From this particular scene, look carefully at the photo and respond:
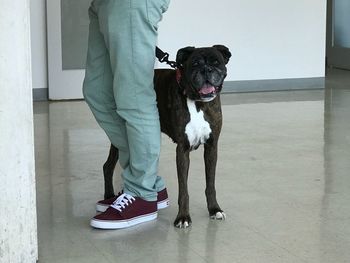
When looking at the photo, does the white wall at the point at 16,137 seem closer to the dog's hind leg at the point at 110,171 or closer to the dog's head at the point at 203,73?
the dog's head at the point at 203,73

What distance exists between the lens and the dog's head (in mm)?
2855

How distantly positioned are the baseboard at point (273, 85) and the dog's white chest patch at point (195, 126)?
4.37m

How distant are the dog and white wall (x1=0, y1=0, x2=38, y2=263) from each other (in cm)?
70

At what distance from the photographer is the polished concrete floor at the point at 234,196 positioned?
8.96ft

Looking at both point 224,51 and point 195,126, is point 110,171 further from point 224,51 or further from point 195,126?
point 224,51

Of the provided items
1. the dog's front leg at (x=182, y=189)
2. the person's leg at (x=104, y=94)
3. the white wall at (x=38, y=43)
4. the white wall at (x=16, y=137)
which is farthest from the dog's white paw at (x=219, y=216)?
the white wall at (x=38, y=43)

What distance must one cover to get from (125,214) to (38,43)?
4.01 m

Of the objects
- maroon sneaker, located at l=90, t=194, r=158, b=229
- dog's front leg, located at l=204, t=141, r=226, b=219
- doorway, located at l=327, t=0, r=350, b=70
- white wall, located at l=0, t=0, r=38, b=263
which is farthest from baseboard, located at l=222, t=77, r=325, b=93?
white wall, located at l=0, t=0, r=38, b=263

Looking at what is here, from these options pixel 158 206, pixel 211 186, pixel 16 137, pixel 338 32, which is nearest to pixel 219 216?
pixel 211 186

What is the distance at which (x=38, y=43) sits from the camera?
22.0ft

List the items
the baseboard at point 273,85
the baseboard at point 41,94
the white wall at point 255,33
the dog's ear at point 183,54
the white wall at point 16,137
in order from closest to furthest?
1. the white wall at point 16,137
2. the dog's ear at point 183,54
3. the baseboard at point 41,94
4. the white wall at point 255,33
5. the baseboard at point 273,85

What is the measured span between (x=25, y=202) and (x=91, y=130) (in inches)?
112

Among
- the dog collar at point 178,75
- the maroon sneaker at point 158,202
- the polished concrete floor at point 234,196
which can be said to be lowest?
the polished concrete floor at point 234,196

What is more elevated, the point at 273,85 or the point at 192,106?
the point at 192,106
